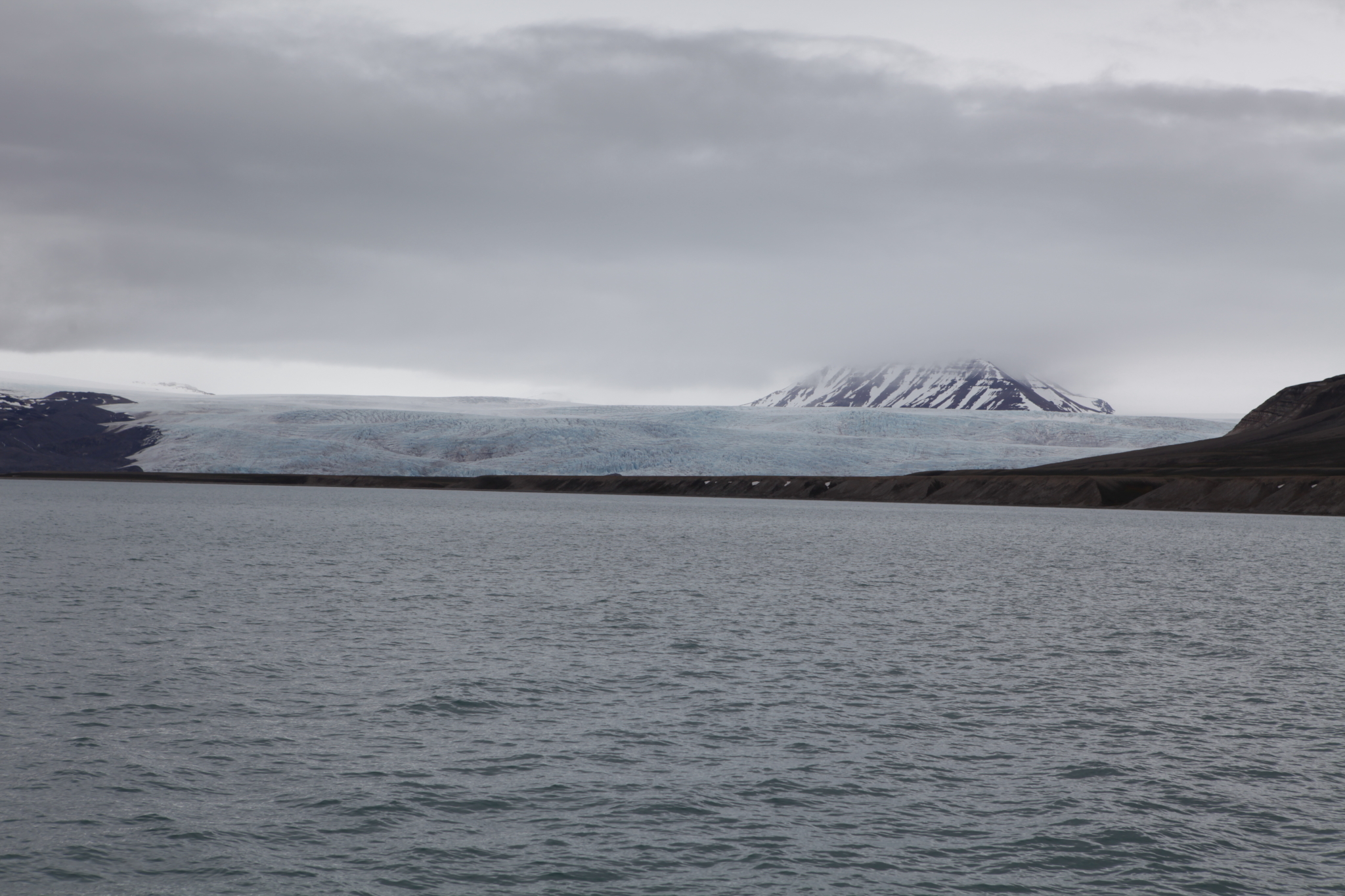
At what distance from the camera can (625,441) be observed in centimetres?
14700

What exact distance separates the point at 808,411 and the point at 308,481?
238 feet

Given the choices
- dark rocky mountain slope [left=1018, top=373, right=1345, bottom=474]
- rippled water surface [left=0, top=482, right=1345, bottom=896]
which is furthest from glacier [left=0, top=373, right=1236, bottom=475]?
rippled water surface [left=0, top=482, right=1345, bottom=896]

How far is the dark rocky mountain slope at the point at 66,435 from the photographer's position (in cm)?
16550

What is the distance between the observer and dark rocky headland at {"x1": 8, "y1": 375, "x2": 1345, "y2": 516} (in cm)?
11031

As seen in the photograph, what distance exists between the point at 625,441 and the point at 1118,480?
199 feet

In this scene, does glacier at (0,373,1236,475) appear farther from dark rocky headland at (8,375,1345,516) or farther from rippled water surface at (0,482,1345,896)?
rippled water surface at (0,482,1345,896)

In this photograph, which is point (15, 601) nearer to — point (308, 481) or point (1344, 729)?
point (1344, 729)

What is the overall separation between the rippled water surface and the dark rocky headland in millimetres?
82038

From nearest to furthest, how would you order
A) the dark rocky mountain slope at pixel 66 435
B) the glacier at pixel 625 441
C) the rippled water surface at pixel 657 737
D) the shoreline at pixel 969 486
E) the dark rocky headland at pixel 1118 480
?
the rippled water surface at pixel 657 737 < the shoreline at pixel 969 486 < the dark rocky headland at pixel 1118 480 < the glacier at pixel 625 441 < the dark rocky mountain slope at pixel 66 435

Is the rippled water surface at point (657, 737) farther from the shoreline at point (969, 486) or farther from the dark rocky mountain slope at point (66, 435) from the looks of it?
the dark rocky mountain slope at point (66, 435)

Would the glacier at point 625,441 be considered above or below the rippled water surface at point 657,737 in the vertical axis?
above

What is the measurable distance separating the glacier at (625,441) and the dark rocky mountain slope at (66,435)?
5162mm

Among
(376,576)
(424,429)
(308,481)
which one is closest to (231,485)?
(308,481)

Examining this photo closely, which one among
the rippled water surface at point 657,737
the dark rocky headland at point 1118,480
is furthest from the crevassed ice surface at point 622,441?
the rippled water surface at point 657,737
